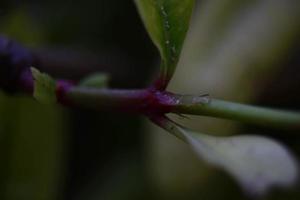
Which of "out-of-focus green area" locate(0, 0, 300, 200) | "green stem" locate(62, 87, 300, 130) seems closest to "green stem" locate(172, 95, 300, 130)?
"green stem" locate(62, 87, 300, 130)

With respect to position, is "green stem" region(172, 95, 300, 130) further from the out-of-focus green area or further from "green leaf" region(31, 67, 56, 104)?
the out-of-focus green area

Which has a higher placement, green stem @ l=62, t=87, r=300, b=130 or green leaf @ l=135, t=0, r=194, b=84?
green leaf @ l=135, t=0, r=194, b=84

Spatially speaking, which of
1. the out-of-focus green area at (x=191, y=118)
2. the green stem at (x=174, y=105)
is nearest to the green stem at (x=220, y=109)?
the green stem at (x=174, y=105)

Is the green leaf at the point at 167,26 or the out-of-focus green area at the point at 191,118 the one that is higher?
the green leaf at the point at 167,26

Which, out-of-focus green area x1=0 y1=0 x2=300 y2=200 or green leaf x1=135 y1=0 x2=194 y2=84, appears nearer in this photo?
green leaf x1=135 y1=0 x2=194 y2=84

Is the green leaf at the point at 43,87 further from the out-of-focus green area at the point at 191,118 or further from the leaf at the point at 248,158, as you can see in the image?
the out-of-focus green area at the point at 191,118

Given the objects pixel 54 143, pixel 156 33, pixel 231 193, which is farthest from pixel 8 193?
pixel 156 33
